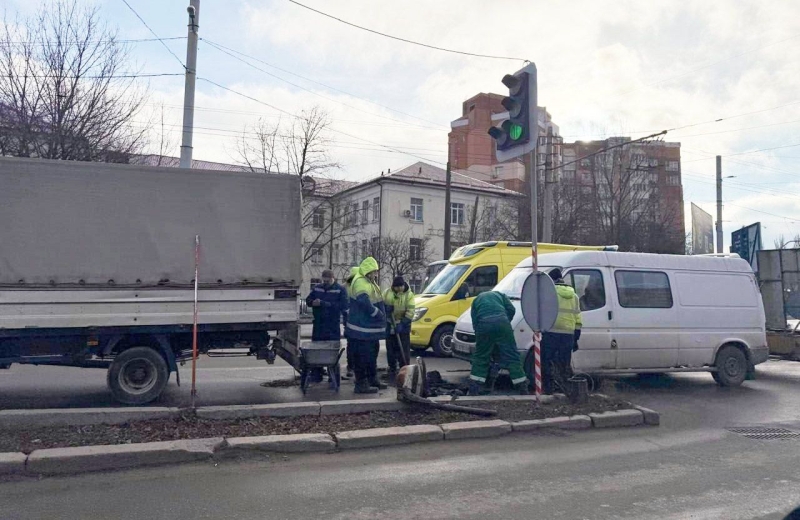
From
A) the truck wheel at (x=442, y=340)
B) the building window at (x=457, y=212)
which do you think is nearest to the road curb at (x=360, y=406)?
the truck wheel at (x=442, y=340)

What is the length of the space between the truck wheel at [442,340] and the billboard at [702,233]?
27.7 metres

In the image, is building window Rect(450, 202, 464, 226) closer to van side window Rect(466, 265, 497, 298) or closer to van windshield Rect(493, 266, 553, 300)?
van side window Rect(466, 265, 497, 298)

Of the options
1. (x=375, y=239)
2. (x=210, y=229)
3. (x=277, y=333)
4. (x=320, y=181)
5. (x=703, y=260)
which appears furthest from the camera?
(x=320, y=181)

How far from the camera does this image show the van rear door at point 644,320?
32.6 feet

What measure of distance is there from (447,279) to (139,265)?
7.98 metres

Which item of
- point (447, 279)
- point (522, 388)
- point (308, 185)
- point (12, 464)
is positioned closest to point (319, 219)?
point (308, 185)

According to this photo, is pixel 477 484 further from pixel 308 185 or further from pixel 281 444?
pixel 308 185

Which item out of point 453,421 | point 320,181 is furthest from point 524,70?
point 320,181

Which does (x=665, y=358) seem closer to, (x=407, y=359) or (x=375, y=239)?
(x=407, y=359)

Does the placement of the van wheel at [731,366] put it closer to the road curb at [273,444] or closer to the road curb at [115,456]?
the road curb at [273,444]

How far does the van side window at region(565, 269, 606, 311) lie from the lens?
9914mm

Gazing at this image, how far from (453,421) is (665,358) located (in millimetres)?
4851

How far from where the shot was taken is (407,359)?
10.6 meters

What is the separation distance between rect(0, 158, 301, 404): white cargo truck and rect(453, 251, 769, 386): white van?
3.52 meters
